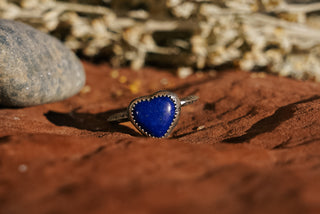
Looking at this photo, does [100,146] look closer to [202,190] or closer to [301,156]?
[202,190]

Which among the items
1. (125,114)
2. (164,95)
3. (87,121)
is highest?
(164,95)

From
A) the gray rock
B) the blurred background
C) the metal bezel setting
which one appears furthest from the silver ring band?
the blurred background

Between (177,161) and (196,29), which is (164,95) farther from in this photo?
(196,29)

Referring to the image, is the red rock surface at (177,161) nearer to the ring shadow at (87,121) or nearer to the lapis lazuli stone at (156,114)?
the ring shadow at (87,121)

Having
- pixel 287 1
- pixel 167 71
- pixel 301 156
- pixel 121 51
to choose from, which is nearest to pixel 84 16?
pixel 121 51

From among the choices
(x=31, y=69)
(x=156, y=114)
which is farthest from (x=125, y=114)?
(x=31, y=69)
